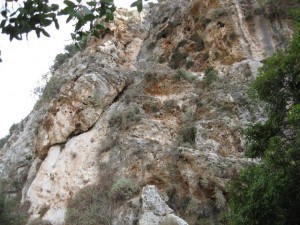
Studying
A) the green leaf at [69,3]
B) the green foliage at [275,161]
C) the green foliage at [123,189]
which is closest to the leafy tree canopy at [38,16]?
the green leaf at [69,3]

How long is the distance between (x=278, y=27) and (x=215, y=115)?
21.7 ft

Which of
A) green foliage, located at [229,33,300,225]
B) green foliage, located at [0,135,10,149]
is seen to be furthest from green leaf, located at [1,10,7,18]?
green foliage, located at [0,135,10,149]

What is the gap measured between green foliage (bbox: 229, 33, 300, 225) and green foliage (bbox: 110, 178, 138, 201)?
5289 mm

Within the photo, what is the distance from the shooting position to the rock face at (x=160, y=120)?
13570 millimetres

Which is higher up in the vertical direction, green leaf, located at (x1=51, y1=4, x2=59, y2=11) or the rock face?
green leaf, located at (x1=51, y1=4, x2=59, y2=11)

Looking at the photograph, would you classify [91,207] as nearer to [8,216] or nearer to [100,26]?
[8,216]

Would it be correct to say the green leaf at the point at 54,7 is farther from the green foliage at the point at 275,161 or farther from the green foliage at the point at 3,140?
the green foliage at the point at 3,140

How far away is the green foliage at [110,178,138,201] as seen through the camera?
14141mm

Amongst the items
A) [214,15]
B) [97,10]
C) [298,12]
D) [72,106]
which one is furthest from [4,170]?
[97,10]

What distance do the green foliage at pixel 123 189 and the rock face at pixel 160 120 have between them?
Result: 0.23 metres

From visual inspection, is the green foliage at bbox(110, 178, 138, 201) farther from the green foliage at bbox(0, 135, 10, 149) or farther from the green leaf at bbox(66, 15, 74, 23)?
the green foliage at bbox(0, 135, 10, 149)

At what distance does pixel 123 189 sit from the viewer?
14.3 m

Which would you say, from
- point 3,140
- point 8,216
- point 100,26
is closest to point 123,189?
point 8,216

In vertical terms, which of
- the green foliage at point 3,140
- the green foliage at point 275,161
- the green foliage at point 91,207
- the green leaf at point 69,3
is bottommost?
the green foliage at point 3,140
